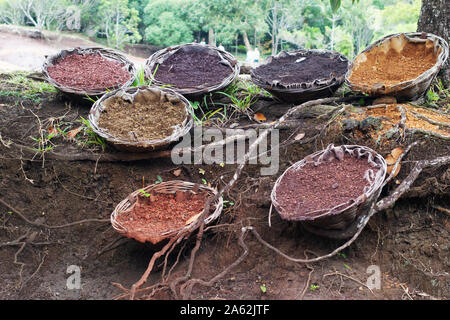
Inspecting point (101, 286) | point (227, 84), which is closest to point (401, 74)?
point (227, 84)

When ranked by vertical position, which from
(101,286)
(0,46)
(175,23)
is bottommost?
(175,23)

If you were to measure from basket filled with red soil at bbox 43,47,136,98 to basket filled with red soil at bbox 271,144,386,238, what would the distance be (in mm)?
1512

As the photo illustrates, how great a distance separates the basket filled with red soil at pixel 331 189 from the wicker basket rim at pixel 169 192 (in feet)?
1.14

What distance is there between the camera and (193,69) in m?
3.32

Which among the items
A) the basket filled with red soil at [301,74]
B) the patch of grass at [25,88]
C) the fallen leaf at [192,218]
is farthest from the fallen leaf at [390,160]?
the patch of grass at [25,88]

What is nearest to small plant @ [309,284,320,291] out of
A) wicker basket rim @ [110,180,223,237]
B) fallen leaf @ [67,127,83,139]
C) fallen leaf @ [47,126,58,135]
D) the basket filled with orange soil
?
wicker basket rim @ [110,180,223,237]

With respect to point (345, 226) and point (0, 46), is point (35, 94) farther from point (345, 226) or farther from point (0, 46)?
point (0, 46)

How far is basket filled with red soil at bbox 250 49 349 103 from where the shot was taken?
289cm

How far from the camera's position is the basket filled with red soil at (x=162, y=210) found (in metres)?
2.14

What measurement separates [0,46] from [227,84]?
7.92 metres

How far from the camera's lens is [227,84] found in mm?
3096

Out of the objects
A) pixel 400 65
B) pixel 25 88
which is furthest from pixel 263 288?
pixel 25 88

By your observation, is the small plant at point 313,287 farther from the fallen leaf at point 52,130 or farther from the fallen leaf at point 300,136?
the fallen leaf at point 52,130

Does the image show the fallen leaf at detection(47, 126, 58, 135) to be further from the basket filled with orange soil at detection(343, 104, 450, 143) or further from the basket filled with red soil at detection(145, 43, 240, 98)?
the basket filled with orange soil at detection(343, 104, 450, 143)
